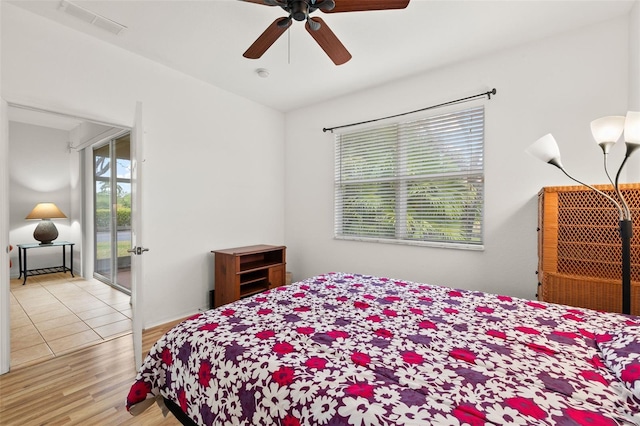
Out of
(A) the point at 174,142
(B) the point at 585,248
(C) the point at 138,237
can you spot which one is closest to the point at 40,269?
(A) the point at 174,142

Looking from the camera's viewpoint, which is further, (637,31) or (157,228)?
(157,228)

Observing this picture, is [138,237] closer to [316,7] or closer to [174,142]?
[174,142]

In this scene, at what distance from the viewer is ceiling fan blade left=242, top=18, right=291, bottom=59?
5.65ft

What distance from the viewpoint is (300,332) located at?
1.39m

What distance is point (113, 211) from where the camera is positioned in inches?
171

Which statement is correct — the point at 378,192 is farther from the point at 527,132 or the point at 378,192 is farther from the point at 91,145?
the point at 91,145

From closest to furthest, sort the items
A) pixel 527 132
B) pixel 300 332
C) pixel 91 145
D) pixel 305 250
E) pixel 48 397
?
pixel 300 332, pixel 48 397, pixel 527 132, pixel 305 250, pixel 91 145

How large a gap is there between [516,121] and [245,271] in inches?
119

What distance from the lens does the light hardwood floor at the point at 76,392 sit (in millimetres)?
1657

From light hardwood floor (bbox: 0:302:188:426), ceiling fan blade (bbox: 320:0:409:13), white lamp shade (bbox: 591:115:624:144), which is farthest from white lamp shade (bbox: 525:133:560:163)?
light hardwood floor (bbox: 0:302:188:426)

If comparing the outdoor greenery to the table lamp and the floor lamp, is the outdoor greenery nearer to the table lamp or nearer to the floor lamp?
the table lamp

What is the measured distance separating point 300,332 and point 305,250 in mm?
2773

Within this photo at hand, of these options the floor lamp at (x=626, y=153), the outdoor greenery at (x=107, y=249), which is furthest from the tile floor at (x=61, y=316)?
the floor lamp at (x=626, y=153)

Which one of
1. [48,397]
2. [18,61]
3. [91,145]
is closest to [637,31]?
[18,61]
